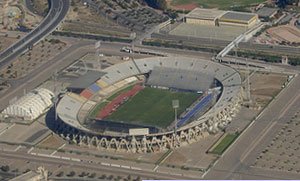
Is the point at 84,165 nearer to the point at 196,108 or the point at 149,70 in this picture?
the point at 196,108

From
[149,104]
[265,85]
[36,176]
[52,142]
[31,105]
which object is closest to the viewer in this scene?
[36,176]

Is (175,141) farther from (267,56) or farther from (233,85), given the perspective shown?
(267,56)

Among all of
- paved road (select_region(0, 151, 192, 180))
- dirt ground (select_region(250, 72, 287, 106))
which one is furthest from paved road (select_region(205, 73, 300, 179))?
paved road (select_region(0, 151, 192, 180))

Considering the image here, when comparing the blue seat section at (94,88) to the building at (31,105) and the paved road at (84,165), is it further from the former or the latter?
the paved road at (84,165)

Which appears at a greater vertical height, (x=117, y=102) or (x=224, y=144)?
(x=117, y=102)

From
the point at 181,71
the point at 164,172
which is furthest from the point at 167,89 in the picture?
the point at 164,172

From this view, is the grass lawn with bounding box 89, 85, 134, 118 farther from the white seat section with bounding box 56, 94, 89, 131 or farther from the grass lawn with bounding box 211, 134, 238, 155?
the grass lawn with bounding box 211, 134, 238, 155

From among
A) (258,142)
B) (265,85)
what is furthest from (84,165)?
(265,85)

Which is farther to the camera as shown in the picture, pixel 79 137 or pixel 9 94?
pixel 9 94
